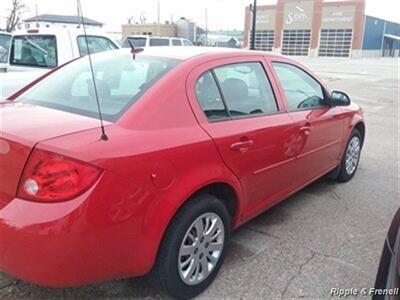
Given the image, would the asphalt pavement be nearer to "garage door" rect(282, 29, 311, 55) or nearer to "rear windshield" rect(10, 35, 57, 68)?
"rear windshield" rect(10, 35, 57, 68)

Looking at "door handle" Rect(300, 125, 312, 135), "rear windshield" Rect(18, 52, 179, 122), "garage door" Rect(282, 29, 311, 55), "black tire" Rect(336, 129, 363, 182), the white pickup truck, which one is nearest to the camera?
"rear windshield" Rect(18, 52, 179, 122)

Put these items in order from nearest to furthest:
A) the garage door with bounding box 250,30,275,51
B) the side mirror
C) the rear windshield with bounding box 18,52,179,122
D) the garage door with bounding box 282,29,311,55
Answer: the rear windshield with bounding box 18,52,179,122 < the side mirror < the garage door with bounding box 282,29,311,55 < the garage door with bounding box 250,30,275,51

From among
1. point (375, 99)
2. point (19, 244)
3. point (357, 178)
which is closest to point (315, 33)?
point (375, 99)

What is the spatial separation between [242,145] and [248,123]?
212 millimetres

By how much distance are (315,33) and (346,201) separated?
204 feet

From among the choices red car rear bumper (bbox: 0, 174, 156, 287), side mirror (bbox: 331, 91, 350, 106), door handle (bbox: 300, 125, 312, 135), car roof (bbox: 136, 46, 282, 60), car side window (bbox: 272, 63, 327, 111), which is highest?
car roof (bbox: 136, 46, 282, 60)

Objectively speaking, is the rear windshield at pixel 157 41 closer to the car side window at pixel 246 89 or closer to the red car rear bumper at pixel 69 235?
the car side window at pixel 246 89

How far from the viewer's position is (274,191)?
358 cm

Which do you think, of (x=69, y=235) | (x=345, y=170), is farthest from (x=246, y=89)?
(x=345, y=170)

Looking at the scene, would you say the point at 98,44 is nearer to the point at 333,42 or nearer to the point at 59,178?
the point at 59,178

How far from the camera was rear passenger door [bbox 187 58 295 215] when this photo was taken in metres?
2.87

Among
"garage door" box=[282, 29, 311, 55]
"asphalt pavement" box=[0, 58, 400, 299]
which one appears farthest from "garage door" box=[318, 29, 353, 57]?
"asphalt pavement" box=[0, 58, 400, 299]

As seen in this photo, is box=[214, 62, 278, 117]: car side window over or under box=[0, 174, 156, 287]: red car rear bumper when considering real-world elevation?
over

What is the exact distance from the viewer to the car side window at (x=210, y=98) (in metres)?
2.86
